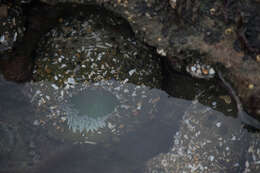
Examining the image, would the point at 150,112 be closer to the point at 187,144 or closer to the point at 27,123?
the point at 187,144

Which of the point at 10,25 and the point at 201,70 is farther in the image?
the point at 10,25

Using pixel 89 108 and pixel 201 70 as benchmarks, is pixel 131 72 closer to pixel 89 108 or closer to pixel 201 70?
pixel 201 70

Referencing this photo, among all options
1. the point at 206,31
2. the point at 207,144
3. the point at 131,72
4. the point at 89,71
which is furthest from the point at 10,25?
the point at 207,144

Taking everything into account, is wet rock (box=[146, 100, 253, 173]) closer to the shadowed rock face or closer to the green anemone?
the shadowed rock face

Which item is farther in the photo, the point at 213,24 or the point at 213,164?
the point at 213,164

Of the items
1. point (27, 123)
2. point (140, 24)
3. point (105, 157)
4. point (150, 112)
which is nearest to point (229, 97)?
point (150, 112)

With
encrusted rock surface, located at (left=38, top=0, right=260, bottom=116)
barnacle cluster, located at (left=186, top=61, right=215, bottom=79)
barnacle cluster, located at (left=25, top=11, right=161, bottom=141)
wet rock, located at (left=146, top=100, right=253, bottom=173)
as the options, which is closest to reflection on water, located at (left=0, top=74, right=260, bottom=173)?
wet rock, located at (left=146, top=100, right=253, bottom=173)

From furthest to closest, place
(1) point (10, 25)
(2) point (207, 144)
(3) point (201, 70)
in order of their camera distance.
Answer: (2) point (207, 144)
(1) point (10, 25)
(3) point (201, 70)
